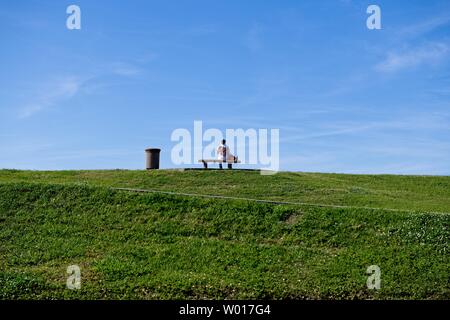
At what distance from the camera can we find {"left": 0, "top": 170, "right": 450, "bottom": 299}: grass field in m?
15.0

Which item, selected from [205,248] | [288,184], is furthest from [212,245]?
[288,184]

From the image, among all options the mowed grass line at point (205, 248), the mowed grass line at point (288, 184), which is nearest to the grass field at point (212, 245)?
the mowed grass line at point (205, 248)

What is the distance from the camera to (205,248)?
57.5 ft

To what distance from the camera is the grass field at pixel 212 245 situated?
15.0 metres

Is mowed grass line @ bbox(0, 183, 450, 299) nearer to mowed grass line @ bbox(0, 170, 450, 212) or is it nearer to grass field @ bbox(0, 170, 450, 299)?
grass field @ bbox(0, 170, 450, 299)

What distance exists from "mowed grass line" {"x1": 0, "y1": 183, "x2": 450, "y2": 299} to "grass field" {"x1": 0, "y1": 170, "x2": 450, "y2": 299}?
35 mm

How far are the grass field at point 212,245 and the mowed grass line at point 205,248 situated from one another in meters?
0.04

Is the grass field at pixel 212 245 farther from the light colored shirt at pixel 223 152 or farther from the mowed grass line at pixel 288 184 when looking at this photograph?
the light colored shirt at pixel 223 152

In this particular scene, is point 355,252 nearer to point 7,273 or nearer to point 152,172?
point 7,273

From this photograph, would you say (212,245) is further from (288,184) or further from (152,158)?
(152,158)

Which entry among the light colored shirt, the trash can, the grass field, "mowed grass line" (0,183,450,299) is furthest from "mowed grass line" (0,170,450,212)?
"mowed grass line" (0,183,450,299)

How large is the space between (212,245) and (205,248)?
365 mm
